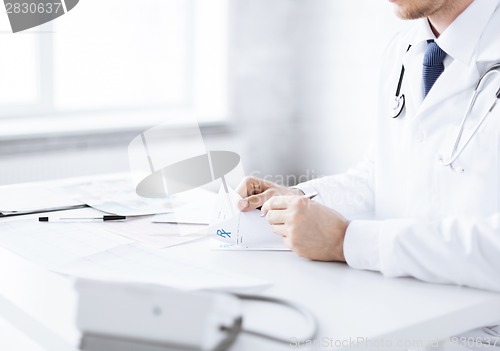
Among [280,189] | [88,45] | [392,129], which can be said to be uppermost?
[88,45]

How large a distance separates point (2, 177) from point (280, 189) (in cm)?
184

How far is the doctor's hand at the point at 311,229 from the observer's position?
1.21 m

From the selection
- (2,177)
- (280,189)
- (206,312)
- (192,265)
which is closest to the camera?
(206,312)

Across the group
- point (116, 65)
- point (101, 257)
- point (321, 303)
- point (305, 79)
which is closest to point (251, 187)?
point (101, 257)

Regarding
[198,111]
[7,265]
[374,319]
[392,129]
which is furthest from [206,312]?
[198,111]

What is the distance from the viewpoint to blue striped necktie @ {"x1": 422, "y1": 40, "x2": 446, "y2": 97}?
1445 millimetres

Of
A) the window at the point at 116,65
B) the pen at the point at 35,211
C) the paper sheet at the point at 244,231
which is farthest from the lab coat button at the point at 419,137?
the window at the point at 116,65

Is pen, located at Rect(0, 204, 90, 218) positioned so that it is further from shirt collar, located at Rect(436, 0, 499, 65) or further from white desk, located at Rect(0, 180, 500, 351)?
shirt collar, located at Rect(436, 0, 499, 65)

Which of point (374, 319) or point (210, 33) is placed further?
point (210, 33)

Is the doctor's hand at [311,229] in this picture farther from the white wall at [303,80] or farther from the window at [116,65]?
the white wall at [303,80]

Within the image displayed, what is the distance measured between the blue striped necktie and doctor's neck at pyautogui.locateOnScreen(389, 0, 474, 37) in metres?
0.08

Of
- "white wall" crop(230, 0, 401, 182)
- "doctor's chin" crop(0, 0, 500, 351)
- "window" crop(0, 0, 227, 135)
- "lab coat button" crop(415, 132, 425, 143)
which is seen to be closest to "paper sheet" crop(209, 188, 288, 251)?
"doctor's chin" crop(0, 0, 500, 351)

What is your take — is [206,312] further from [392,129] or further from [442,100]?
[392,129]

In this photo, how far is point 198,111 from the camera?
12.4ft
